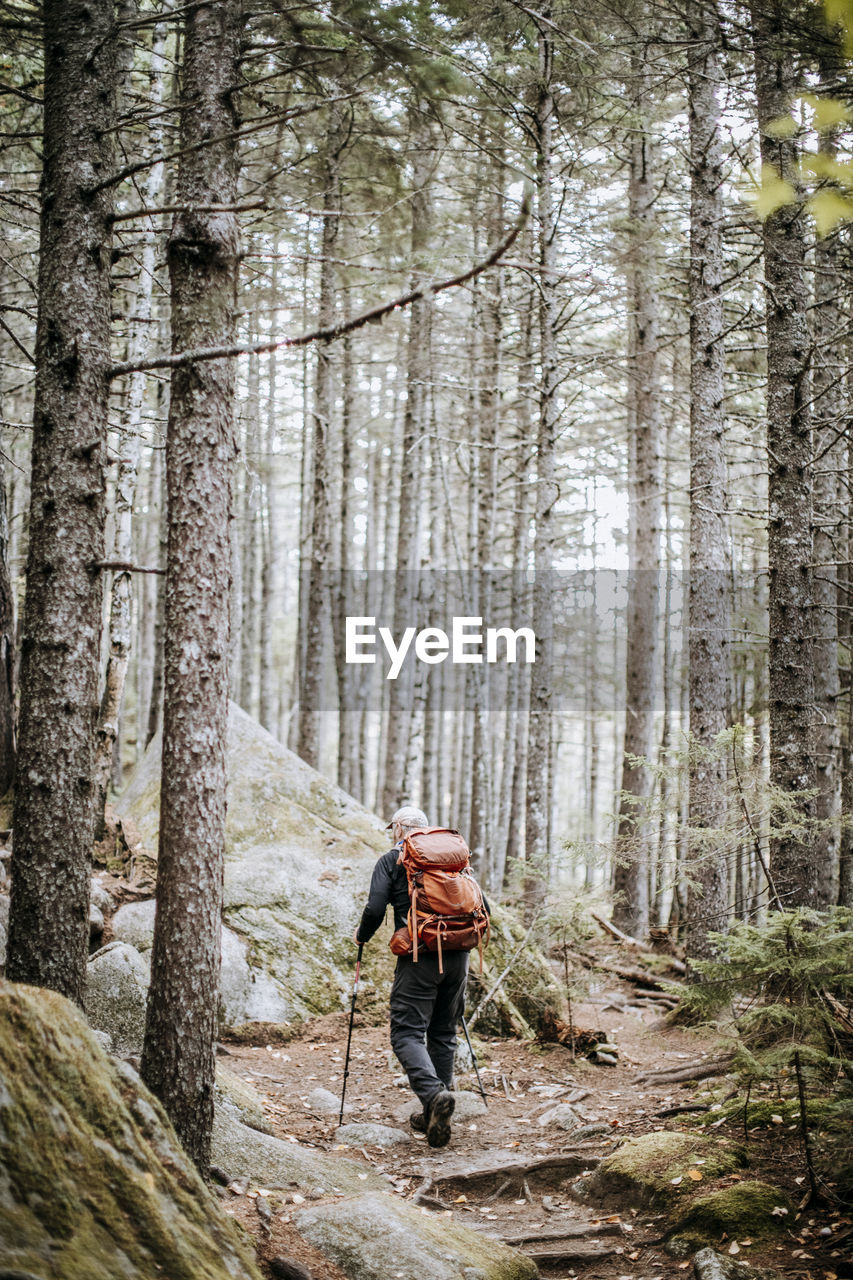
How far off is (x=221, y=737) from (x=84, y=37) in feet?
12.5

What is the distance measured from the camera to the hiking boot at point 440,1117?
552 cm

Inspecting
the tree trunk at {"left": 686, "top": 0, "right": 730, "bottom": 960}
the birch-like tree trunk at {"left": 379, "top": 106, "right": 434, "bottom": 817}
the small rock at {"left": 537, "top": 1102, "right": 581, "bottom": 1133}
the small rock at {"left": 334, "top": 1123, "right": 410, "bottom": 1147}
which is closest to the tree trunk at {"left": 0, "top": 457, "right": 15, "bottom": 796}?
the small rock at {"left": 334, "top": 1123, "right": 410, "bottom": 1147}

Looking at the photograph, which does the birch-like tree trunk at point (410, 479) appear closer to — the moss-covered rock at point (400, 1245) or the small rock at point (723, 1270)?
the moss-covered rock at point (400, 1245)

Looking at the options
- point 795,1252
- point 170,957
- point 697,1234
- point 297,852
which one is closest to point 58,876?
point 170,957

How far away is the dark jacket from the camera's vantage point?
6.08 meters

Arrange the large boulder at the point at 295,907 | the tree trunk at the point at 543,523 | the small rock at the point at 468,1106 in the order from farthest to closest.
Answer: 1. the tree trunk at the point at 543,523
2. the large boulder at the point at 295,907
3. the small rock at the point at 468,1106

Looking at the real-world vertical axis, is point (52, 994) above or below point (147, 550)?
below

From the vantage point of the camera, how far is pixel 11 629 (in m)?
7.09

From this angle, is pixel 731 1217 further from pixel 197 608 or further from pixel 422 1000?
pixel 197 608

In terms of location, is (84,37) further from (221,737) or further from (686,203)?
(686,203)

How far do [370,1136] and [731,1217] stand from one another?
8.15 feet

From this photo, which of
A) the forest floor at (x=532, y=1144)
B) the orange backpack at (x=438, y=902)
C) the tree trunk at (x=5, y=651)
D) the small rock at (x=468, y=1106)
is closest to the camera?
the forest floor at (x=532, y=1144)

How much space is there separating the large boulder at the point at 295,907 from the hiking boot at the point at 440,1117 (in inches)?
93.5

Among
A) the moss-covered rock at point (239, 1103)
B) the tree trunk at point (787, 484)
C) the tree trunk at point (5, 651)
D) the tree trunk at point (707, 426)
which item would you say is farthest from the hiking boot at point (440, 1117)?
the tree trunk at point (5, 651)
